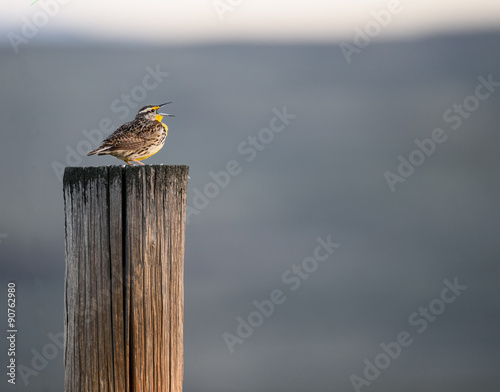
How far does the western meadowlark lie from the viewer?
6.35m

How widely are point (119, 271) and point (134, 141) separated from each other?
368 centimetres

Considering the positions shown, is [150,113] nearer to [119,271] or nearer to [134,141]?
[134,141]

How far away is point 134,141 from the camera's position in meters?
6.49

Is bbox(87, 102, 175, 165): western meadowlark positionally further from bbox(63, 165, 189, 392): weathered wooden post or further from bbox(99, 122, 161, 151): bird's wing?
bbox(63, 165, 189, 392): weathered wooden post

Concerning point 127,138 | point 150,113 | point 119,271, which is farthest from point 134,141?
point 119,271

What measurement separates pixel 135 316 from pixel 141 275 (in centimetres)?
22

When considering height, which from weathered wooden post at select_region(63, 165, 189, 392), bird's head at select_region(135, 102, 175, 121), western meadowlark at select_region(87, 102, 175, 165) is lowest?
weathered wooden post at select_region(63, 165, 189, 392)

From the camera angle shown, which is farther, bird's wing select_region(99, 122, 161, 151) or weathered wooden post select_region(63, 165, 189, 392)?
bird's wing select_region(99, 122, 161, 151)

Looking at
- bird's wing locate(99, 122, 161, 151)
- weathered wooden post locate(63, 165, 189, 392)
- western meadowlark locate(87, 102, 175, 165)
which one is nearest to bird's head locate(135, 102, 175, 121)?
western meadowlark locate(87, 102, 175, 165)

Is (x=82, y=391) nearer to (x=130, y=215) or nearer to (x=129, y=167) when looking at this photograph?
(x=130, y=215)

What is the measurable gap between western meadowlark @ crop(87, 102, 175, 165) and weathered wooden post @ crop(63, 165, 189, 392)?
3.27 m

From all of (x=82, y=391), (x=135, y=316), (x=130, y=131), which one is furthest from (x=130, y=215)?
(x=130, y=131)

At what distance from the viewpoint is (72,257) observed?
310 cm

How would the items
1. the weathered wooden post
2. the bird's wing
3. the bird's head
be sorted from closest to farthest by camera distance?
1. the weathered wooden post
2. the bird's wing
3. the bird's head
